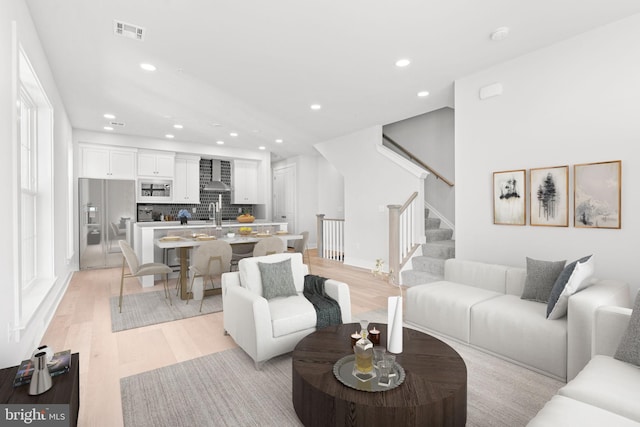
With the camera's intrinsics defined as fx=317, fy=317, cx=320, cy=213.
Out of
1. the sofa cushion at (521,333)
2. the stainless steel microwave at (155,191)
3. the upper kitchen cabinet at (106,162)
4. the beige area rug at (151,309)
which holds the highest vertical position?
the upper kitchen cabinet at (106,162)

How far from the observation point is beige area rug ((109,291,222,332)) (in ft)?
11.4

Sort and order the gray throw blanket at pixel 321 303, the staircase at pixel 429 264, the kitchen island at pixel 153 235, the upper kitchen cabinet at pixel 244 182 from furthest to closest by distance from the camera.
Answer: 1. the upper kitchen cabinet at pixel 244 182
2. the kitchen island at pixel 153 235
3. the staircase at pixel 429 264
4. the gray throw blanket at pixel 321 303

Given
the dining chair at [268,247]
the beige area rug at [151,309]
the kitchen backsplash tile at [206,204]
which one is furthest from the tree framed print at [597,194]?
the kitchen backsplash tile at [206,204]

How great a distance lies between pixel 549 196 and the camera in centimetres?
334

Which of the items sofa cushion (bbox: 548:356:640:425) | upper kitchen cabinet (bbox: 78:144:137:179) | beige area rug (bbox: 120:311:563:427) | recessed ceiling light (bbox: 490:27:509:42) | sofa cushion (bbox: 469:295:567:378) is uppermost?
recessed ceiling light (bbox: 490:27:509:42)

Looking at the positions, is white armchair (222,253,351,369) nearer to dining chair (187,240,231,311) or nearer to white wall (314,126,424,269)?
dining chair (187,240,231,311)

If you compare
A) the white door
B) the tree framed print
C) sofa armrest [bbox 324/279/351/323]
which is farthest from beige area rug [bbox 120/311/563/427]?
the white door

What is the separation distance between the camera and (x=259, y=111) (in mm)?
5297

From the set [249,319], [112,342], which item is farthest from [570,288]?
[112,342]

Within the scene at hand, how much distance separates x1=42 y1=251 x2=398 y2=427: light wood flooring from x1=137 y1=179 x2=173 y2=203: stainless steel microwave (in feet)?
9.76

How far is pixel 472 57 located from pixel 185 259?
14.3ft

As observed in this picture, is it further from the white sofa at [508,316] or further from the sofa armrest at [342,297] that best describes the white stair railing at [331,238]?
the sofa armrest at [342,297]

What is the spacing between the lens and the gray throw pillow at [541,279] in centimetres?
273

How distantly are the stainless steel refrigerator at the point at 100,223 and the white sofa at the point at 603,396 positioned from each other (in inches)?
280
